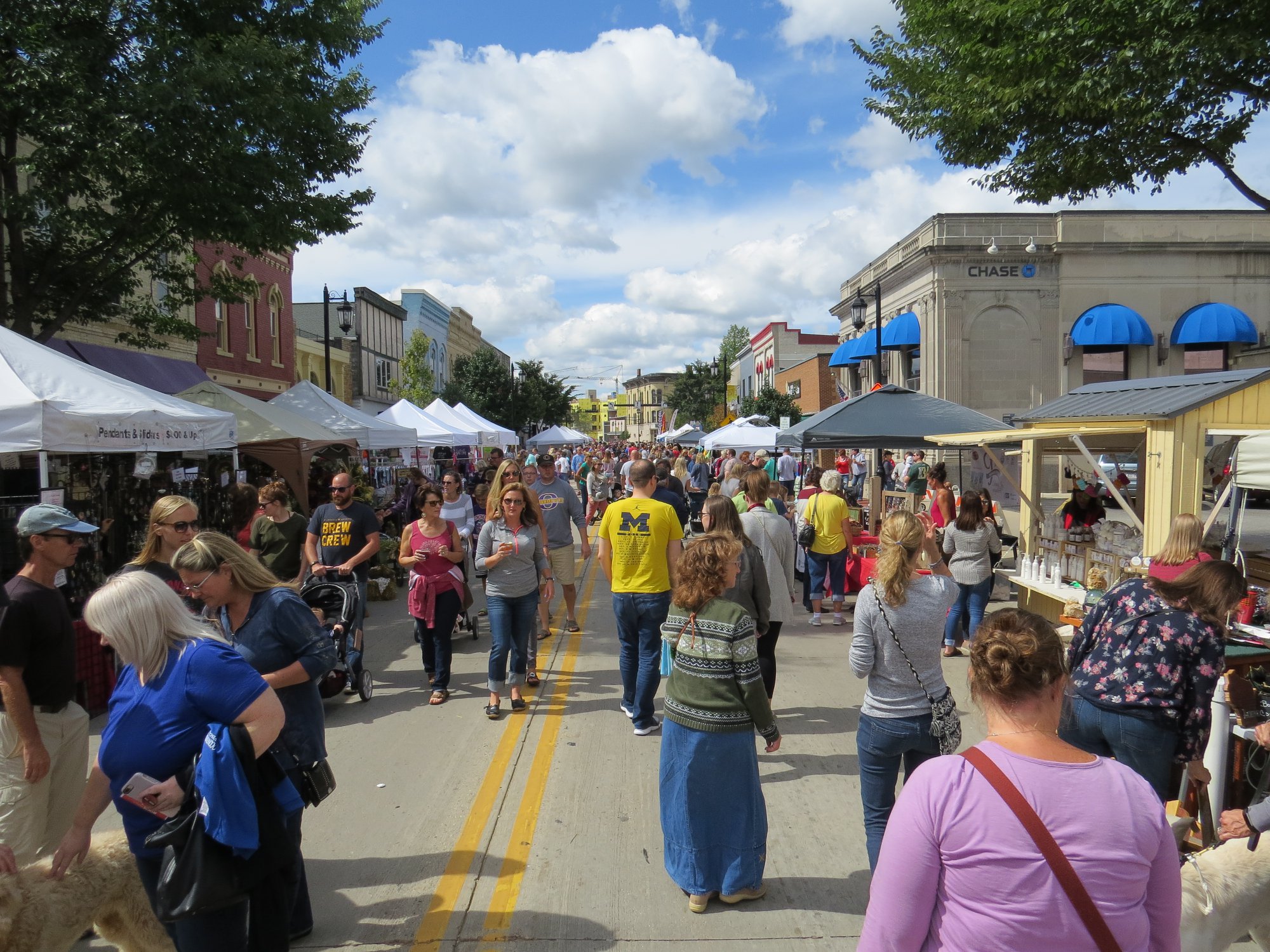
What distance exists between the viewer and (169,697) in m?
2.63

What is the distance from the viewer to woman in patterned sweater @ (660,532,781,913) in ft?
12.5

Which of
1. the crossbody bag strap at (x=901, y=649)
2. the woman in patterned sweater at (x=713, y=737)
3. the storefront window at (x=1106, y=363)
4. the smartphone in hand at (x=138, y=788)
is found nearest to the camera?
the smartphone in hand at (x=138, y=788)

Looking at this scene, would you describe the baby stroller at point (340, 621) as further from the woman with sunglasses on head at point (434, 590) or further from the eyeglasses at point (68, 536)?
the eyeglasses at point (68, 536)

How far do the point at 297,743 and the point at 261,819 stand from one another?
3.02ft

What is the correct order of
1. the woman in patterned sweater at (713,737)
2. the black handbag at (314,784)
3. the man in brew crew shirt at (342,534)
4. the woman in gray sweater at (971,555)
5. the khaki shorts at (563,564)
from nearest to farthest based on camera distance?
A: the black handbag at (314,784), the woman in patterned sweater at (713,737), the man in brew crew shirt at (342,534), the woman in gray sweater at (971,555), the khaki shorts at (563,564)

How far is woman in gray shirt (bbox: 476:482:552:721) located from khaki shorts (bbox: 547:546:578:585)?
197 centimetres

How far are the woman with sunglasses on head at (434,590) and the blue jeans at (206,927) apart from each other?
4.33m

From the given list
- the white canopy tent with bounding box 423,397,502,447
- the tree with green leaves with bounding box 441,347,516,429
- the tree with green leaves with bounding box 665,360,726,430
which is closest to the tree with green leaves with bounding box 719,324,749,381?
the tree with green leaves with bounding box 665,360,726,430

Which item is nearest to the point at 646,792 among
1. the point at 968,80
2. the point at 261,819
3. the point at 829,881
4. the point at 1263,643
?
the point at 829,881

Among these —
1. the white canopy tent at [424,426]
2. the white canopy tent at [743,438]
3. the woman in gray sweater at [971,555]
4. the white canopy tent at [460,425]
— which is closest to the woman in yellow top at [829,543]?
the woman in gray sweater at [971,555]

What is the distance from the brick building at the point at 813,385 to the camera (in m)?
47.2

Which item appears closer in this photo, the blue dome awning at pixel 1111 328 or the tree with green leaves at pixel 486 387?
the blue dome awning at pixel 1111 328

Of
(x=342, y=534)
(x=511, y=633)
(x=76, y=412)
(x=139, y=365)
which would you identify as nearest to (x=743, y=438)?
(x=139, y=365)

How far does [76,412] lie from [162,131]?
4870 mm
